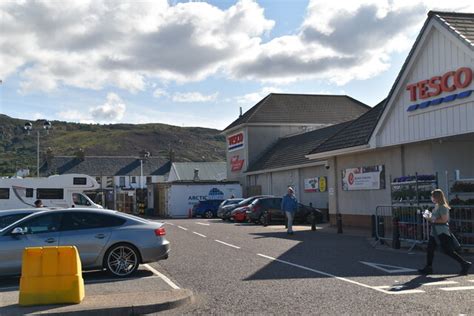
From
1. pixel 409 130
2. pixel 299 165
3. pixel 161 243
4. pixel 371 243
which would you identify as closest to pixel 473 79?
pixel 409 130

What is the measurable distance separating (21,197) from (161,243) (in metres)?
24.7

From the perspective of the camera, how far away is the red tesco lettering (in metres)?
17.3

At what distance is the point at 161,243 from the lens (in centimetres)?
1286

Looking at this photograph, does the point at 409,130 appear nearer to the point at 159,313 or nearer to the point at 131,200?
the point at 159,313

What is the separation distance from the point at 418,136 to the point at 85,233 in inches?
468

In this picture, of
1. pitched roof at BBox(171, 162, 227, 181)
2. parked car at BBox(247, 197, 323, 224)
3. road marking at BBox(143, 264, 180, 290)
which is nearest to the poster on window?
parked car at BBox(247, 197, 323, 224)

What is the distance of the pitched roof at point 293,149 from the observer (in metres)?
40.1

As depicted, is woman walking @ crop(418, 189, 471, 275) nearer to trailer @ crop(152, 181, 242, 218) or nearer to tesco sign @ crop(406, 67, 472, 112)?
tesco sign @ crop(406, 67, 472, 112)

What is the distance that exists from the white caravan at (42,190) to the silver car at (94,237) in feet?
74.7

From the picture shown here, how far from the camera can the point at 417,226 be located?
16688 millimetres

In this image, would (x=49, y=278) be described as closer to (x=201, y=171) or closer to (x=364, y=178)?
(x=364, y=178)

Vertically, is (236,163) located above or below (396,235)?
above

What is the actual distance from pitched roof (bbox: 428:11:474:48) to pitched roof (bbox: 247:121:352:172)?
1845 cm

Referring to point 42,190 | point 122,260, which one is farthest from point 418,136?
point 42,190
